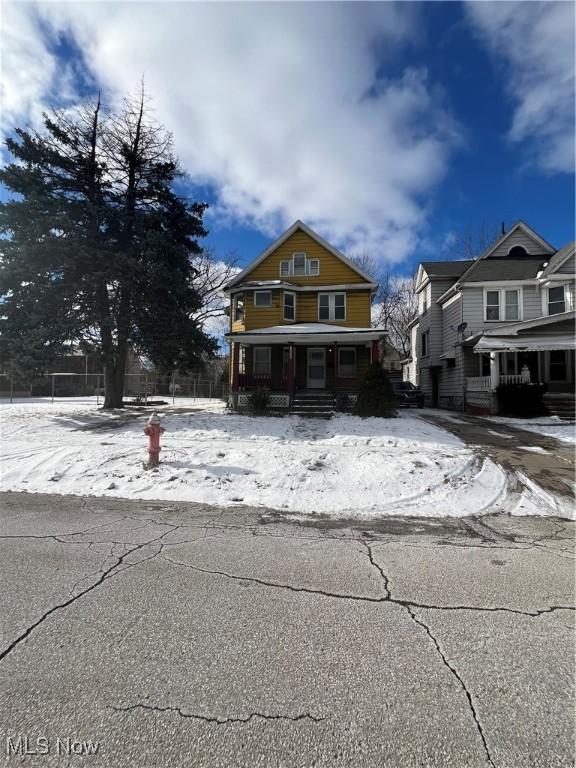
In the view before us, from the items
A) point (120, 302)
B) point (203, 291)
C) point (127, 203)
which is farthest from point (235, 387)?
point (203, 291)

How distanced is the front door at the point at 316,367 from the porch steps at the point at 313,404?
305 cm

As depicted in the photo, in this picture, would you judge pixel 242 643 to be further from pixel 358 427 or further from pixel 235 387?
pixel 235 387

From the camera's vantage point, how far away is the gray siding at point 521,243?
2156 centimetres

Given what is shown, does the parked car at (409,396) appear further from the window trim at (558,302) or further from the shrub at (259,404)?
the shrub at (259,404)

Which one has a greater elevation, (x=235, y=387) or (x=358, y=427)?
(x=235, y=387)

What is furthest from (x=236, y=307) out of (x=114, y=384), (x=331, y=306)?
(x=114, y=384)

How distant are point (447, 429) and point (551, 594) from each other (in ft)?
→ 30.8

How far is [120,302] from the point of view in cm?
1578

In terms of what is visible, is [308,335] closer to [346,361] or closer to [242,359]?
[346,361]

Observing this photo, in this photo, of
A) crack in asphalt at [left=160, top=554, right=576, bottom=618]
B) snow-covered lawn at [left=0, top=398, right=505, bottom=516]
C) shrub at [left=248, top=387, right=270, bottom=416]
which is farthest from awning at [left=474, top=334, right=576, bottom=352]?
crack in asphalt at [left=160, top=554, right=576, bottom=618]

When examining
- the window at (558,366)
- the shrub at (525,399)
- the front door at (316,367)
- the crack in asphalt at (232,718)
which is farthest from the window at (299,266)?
the crack in asphalt at (232,718)

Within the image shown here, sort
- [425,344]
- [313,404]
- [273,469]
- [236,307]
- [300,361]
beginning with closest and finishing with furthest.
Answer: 1. [273,469]
2. [313,404]
3. [300,361]
4. [236,307]
5. [425,344]

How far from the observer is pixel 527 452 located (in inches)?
348

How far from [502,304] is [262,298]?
12201mm
